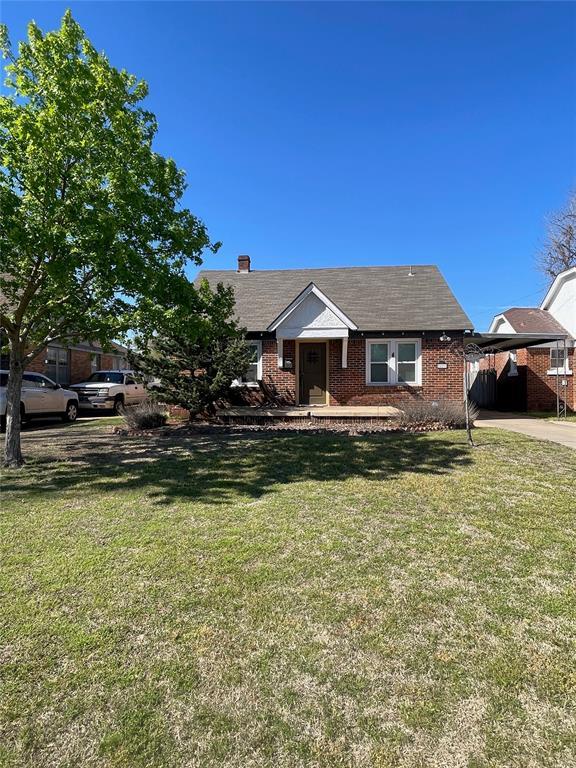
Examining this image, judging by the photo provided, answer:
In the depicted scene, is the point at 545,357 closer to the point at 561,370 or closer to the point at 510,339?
the point at 561,370

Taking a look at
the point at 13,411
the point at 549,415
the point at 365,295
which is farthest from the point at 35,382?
the point at 549,415

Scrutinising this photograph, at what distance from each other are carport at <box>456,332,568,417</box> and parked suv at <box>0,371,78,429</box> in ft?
40.4

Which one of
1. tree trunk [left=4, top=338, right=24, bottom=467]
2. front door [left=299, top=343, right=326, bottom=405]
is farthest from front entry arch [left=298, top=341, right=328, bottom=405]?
tree trunk [left=4, top=338, right=24, bottom=467]

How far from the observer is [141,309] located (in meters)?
7.67

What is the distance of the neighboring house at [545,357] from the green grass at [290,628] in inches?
506

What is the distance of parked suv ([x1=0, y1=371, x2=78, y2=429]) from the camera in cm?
1329

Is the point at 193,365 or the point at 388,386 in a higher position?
the point at 193,365

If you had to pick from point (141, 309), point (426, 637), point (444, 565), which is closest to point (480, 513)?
point (444, 565)

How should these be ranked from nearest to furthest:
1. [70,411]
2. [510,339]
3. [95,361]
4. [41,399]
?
[41,399]
[510,339]
[70,411]
[95,361]

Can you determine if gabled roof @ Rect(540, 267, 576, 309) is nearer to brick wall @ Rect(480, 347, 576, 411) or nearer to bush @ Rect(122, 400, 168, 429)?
brick wall @ Rect(480, 347, 576, 411)

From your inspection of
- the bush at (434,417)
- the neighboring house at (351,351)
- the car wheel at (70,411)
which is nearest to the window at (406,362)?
the neighboring house at (351,351)

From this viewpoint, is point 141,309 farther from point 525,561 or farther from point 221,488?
point 525,561

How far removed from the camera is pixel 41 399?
14078 millimetres

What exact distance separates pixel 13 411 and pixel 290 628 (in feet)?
22.3
